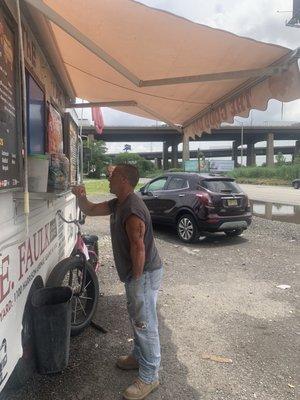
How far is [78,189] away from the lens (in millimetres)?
3756

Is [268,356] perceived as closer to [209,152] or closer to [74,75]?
[74,75]

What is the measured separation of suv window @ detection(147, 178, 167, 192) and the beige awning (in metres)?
5.48

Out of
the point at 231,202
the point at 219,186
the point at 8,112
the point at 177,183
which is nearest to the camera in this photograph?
the point at 8,112

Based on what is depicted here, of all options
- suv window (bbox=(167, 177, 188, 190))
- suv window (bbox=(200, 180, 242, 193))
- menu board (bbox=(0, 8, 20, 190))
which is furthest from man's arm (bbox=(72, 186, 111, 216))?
suv window (bbox=(167, 177, 188, 190))

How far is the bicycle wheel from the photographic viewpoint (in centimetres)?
375

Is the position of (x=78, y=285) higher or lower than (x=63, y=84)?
lower

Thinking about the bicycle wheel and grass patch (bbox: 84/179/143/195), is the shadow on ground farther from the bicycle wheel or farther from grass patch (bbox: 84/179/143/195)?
grass patch (bbox: 84/179/143/195)

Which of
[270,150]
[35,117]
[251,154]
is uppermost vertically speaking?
[270,150]

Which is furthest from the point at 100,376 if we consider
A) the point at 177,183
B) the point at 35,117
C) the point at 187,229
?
the point at 177,183

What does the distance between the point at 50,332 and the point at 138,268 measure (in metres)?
0.79

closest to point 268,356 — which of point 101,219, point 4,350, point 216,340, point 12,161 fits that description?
point 216,340

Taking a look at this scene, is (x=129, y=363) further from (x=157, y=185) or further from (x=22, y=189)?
(x=157, y=185)

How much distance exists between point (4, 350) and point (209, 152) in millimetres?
138216

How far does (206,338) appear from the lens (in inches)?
177
